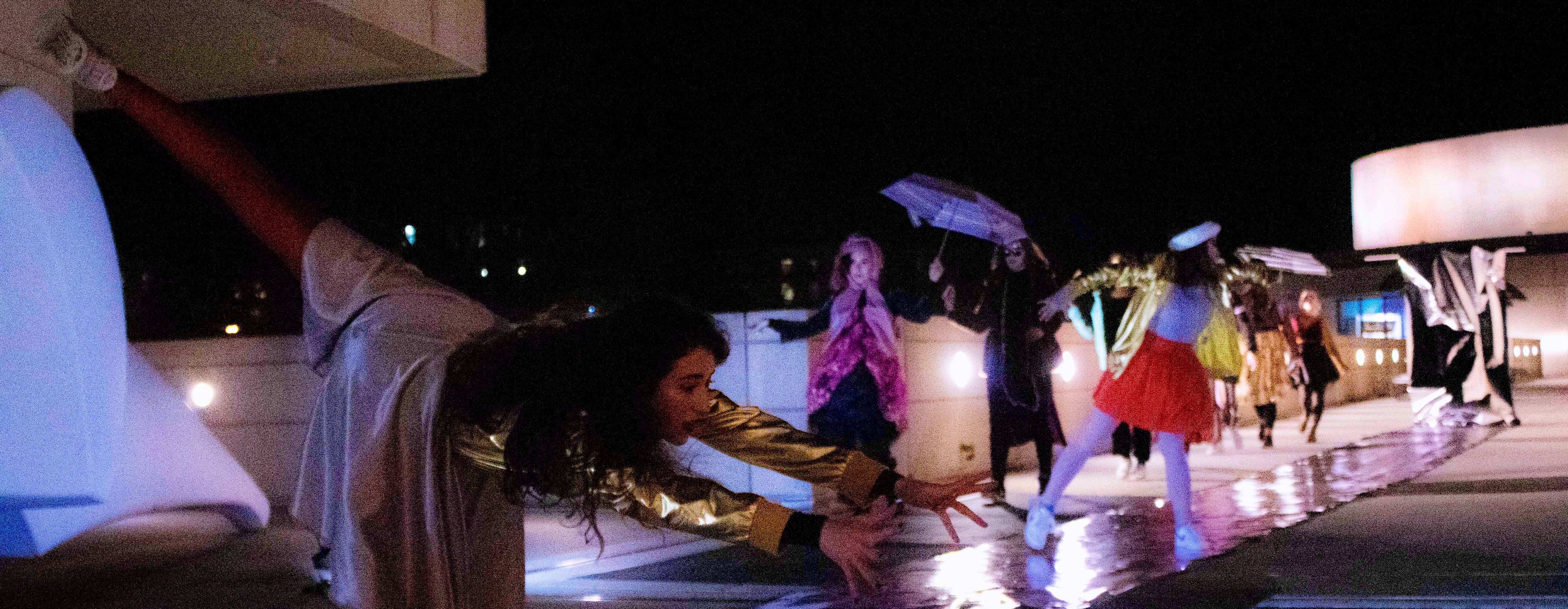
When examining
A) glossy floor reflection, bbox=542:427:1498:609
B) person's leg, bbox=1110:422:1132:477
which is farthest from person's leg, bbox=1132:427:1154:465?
glossy floor reflection, bbox=542:427:1498:609

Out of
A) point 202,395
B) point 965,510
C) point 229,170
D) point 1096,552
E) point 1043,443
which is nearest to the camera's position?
point 965,510

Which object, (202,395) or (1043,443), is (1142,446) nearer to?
(1043,443)

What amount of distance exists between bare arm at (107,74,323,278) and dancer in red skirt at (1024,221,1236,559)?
13.4 feet

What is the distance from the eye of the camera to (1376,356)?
31.3 metres

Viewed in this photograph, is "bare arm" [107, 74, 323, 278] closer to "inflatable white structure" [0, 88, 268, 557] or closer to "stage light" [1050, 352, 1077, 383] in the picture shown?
"inflatable white structure" [0, 88, 268, 557]

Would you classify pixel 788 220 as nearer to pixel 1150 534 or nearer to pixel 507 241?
pixel 507 241

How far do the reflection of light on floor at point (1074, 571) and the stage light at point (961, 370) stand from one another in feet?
12.1

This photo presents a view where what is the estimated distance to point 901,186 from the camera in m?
9.84

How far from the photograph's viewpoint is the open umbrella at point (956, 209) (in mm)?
8805

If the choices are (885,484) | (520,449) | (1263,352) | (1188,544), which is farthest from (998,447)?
(1263,352)

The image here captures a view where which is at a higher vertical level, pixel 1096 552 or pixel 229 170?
pixel 229 170

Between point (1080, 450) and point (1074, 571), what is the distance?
1170 mm

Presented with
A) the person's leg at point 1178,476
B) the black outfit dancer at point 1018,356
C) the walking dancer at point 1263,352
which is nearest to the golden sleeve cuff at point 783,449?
the person's leg at point 1178,476

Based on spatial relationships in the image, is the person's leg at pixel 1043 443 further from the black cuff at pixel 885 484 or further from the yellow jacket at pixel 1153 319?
the black cuff at pixel 885 484
